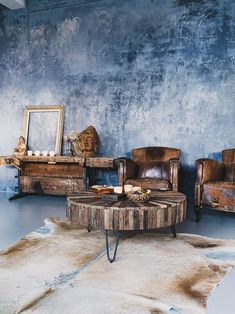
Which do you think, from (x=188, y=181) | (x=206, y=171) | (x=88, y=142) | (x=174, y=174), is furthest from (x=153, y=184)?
(x=88, y=142)

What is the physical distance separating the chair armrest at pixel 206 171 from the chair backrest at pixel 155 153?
718 mm

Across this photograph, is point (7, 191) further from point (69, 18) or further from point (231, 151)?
point (231, 151)

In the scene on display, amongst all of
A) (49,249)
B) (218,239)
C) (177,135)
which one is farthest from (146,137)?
(49,249)

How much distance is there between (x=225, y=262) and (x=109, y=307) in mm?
1210

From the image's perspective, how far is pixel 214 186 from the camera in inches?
162

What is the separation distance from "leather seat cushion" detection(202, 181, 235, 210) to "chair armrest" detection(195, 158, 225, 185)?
10cm

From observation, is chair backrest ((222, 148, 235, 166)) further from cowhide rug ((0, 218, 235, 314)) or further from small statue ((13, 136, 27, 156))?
small statue ((13, 136, 27, 156))

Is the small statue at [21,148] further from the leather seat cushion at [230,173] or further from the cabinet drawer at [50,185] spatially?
the leather seat cushion at [230,173]

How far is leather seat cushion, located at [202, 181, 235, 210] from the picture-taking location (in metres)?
3.97

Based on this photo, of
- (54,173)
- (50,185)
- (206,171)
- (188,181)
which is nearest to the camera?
(206,171)

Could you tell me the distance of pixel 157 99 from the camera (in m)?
5.52

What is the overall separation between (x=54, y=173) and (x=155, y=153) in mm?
1779

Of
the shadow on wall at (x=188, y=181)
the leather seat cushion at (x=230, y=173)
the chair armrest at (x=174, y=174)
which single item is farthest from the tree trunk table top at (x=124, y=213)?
the shadow on wall at (x=188, y=181)

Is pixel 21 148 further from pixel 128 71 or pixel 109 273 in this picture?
pixel 109 273
